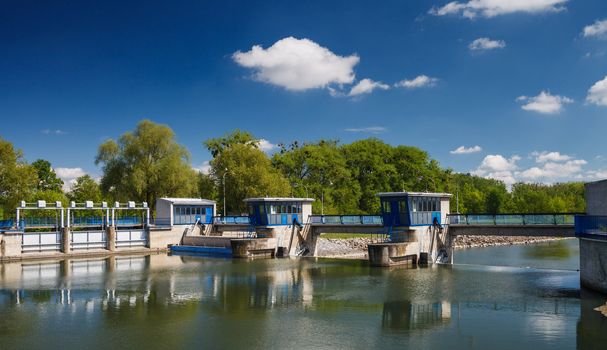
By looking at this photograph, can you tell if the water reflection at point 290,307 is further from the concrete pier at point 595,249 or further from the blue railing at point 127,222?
the blue railing at point 127,222

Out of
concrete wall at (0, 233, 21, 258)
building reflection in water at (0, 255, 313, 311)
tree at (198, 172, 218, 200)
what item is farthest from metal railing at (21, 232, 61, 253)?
tree at (198, 172, 218, 200)

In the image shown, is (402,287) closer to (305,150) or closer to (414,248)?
(414,248)

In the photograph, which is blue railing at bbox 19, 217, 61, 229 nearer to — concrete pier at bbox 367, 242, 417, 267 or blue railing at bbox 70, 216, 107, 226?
blue railing at bbox 70, 216, 107, 226

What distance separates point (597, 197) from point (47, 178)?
9520cm

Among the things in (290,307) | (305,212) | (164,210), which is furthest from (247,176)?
(290,307)

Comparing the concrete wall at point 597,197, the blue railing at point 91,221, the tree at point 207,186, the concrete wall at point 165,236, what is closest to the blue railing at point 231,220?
the concrete wall at point 165,236

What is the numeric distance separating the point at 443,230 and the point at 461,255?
55.7 feet

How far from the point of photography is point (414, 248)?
45.6 m

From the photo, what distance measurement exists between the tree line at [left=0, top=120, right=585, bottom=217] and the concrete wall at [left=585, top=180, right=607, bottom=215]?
4138 cm

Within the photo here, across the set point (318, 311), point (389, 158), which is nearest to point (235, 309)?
point (318, 311)

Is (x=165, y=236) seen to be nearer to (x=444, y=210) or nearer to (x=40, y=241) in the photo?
(x=40, y=241)

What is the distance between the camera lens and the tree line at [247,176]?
72438 mm

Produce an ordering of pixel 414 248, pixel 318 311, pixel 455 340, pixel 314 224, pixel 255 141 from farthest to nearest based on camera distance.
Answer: pixel 255 141 < pixel 314 224 < pixel 414 248 < pixel 318 311 < pixel 455 340

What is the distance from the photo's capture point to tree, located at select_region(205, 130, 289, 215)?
77.0 metres
